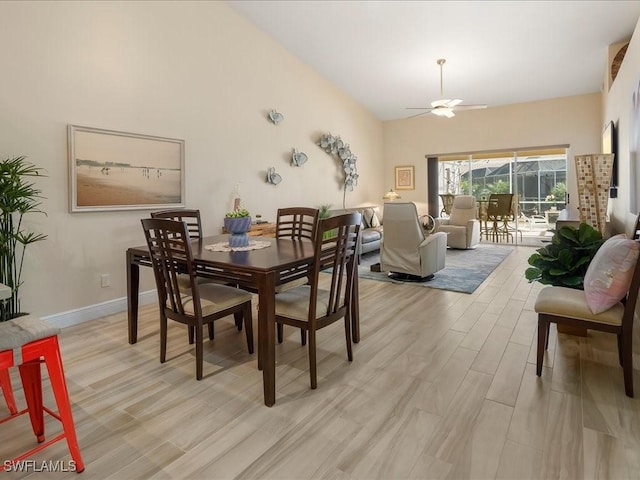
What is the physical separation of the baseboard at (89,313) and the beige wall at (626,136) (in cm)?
475

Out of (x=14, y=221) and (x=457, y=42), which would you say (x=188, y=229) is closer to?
(x=14, y=221)

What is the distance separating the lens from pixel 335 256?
2.28 meters

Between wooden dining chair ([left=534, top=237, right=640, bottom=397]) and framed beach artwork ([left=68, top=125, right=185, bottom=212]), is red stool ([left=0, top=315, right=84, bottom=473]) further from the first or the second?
wooden dining chair ([left=534, top=237, right=640, bottom=397])

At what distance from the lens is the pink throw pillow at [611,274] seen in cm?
203

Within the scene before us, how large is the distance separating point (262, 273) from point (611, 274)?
189cm

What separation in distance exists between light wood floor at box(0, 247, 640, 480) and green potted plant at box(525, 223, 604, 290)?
0.49 meters

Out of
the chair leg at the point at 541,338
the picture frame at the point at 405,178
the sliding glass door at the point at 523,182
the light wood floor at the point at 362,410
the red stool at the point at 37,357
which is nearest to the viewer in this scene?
the red stool at the point at 37,357

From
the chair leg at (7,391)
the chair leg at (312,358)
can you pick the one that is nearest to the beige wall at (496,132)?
the chair leg at (312,358)

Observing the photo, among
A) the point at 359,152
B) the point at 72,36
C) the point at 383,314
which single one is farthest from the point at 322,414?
the point at 359,152

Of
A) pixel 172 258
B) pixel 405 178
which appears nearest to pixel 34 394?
pixel 172 258

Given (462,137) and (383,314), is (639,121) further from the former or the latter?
(462,137)

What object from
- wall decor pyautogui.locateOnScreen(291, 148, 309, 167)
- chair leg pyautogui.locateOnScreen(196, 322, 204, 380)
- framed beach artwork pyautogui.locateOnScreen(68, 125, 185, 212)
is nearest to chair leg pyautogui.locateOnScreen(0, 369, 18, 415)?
chair leg pyautogui.locateOnScreen(196, 322, 204, 380)

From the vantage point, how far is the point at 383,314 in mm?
3570

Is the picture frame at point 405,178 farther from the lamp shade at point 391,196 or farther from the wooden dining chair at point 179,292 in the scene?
the wooden dining chair at point 179,292
